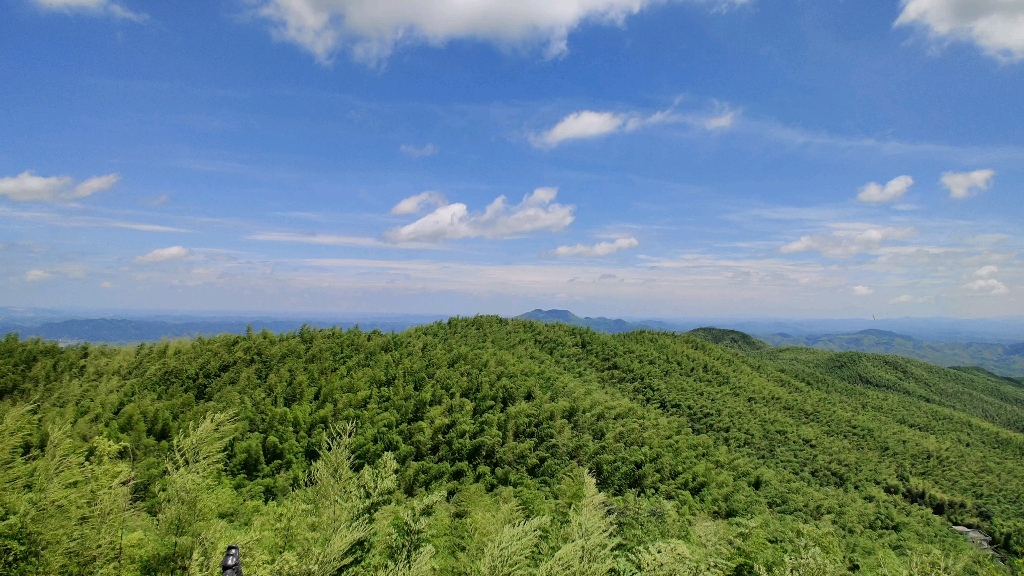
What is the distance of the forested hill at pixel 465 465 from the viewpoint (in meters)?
10.8

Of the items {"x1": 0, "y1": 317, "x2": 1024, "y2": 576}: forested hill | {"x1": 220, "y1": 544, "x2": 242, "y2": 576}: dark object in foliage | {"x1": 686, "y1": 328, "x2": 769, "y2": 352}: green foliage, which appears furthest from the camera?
{"x1": 686, "y1": 328, "x2": 769, "y2": 352}: green foliage

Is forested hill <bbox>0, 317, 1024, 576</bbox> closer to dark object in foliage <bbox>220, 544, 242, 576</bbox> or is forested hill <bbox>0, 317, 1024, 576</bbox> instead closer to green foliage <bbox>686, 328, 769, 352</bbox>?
dark object in foliage <bbox>220, 544, 242, 576</bbox>

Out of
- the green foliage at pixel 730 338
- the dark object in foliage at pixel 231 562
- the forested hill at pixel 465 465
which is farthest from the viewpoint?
the green foliage at pixel 730 338

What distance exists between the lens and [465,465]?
2603 centimetres

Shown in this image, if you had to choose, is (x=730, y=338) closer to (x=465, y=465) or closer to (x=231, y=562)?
(x=465, y=465)

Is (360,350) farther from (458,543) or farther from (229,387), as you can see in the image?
(458,543)

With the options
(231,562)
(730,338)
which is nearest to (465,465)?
(231,562)

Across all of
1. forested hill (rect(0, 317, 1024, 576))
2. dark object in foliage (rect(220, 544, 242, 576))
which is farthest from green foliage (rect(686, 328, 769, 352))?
dark object in foliage (rect(220, 544, 242, 576))

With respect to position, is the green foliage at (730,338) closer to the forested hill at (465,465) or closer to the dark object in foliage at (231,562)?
the forested hill at (465,465)

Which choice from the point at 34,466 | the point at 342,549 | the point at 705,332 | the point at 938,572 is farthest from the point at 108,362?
the point at 705,332

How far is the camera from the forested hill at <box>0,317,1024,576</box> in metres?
10.8

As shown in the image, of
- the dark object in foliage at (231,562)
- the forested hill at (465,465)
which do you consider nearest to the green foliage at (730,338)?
the forested hill at (465,465)

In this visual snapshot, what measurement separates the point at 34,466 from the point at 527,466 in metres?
21.5

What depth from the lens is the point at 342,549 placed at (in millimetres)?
11344
